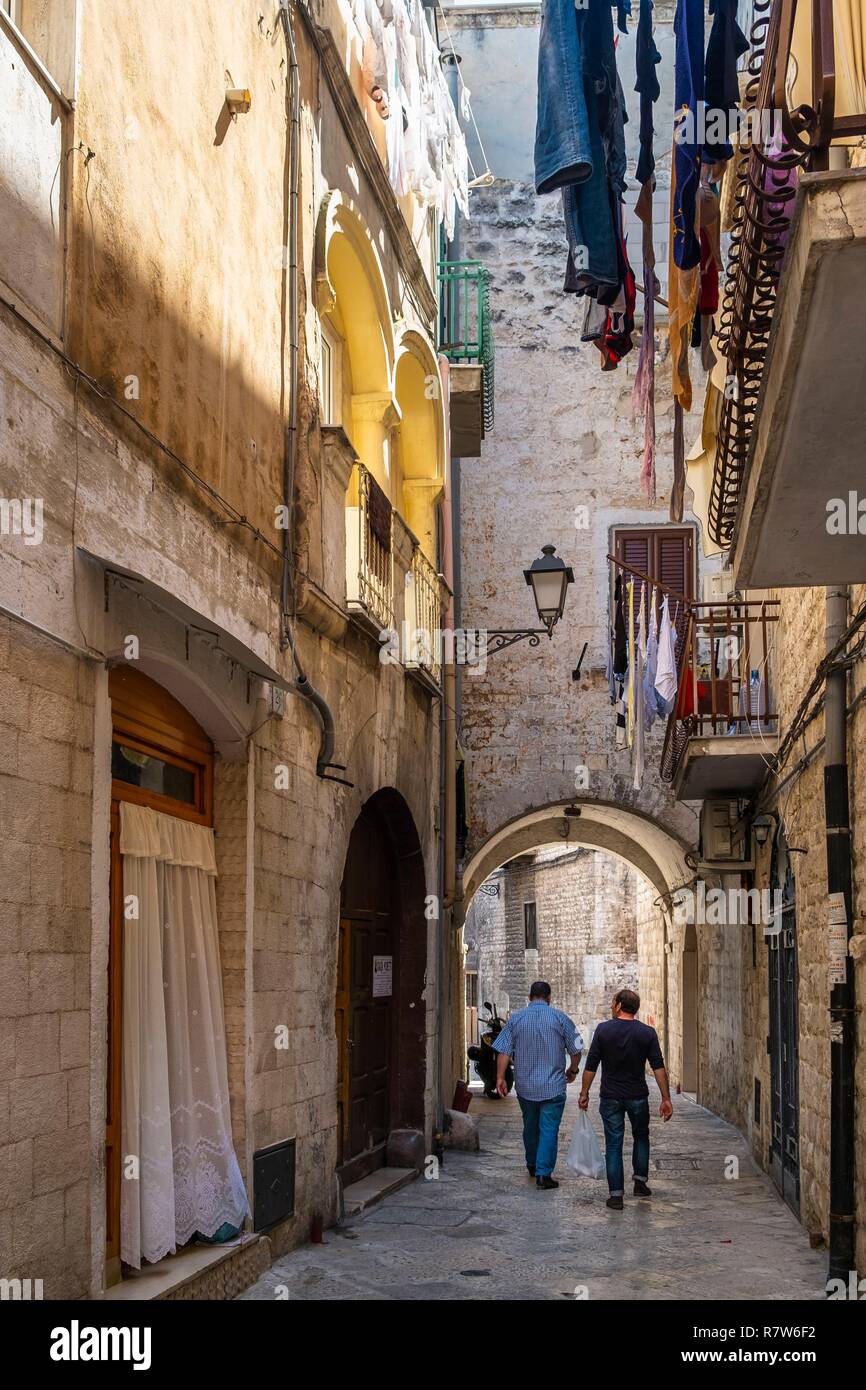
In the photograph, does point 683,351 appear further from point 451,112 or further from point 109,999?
point 451,112

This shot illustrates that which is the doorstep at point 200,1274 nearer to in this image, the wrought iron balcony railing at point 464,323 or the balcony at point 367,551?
the balcony at point 367,551

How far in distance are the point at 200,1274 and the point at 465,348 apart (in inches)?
406

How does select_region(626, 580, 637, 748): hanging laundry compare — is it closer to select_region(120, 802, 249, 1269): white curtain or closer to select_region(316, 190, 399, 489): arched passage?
select_region(316, 190, 399, 489): arched passage

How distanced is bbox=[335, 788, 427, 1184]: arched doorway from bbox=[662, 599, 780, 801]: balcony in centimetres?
250

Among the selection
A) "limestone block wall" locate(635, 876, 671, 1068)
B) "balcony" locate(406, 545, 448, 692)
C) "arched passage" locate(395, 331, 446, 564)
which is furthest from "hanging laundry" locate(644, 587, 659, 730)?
"limestone block wall" locate(635, 876, 671, 1068)

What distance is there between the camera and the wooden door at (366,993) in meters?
11.1

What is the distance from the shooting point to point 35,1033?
16.6ft

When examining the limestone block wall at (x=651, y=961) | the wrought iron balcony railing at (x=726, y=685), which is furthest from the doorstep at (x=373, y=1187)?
the limestone block wall at (x=651, y=961)

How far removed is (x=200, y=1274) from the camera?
259 inches

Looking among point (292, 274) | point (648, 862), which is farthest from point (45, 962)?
point (648, 862)

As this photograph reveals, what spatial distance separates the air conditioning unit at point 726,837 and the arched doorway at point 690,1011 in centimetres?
734

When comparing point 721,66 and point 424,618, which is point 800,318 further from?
point 424,618

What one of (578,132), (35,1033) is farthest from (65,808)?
(578,132)

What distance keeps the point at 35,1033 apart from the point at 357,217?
22.8ft
